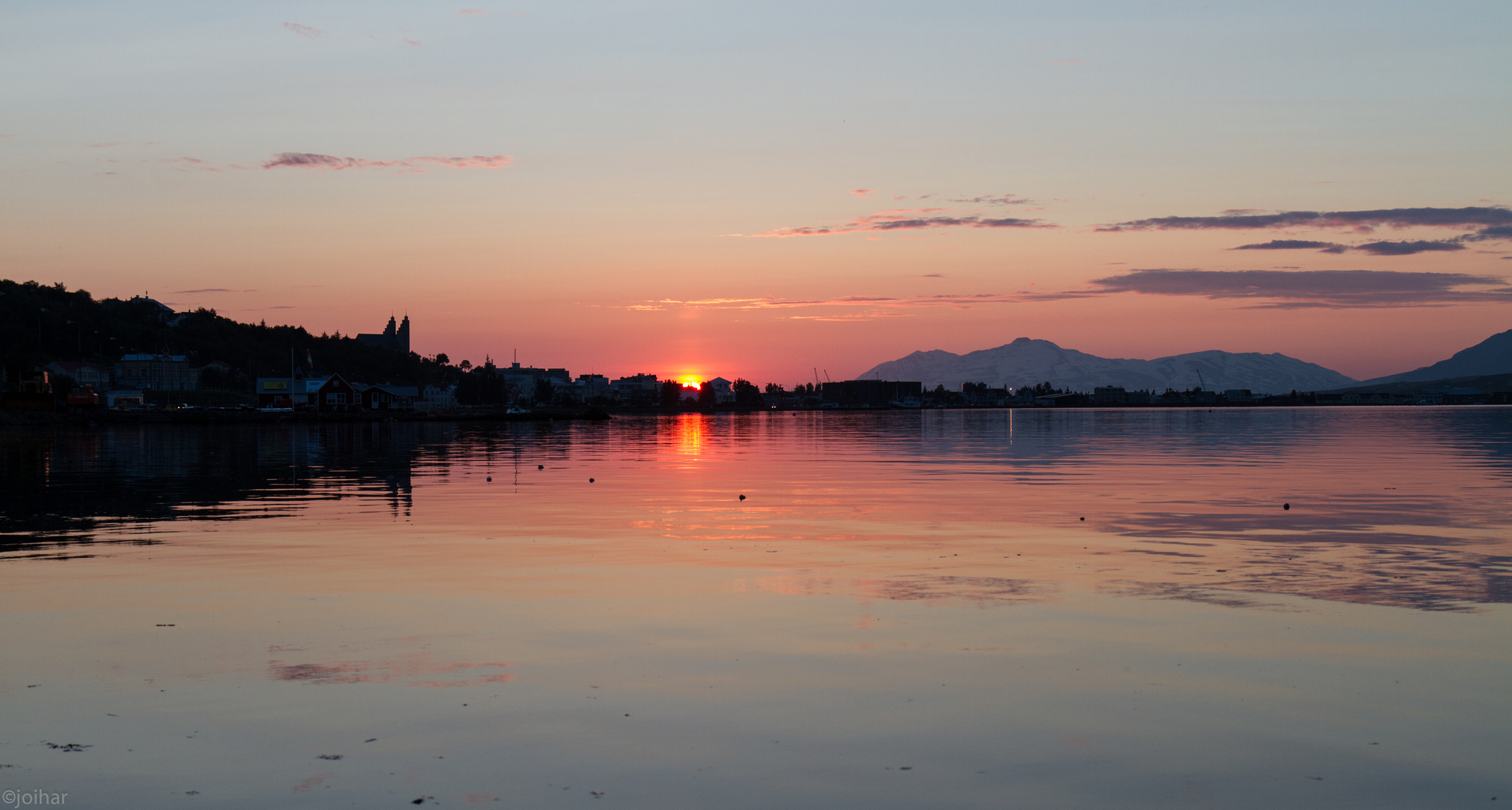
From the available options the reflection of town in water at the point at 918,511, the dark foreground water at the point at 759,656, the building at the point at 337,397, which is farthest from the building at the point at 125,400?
the dark foreground water at the point at 759,656

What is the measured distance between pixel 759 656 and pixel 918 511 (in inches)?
694

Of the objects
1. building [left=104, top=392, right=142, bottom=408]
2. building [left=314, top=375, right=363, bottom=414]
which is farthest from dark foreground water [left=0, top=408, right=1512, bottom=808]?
building [left=104, top=392, right=142, bottom=408]

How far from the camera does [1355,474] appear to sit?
1748 inches

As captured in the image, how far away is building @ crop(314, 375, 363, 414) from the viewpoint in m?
189

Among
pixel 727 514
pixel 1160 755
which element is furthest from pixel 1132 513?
pixel 1160 755

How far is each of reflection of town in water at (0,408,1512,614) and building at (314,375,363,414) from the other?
127 m

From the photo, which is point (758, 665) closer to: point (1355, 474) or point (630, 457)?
point (1355, 474)

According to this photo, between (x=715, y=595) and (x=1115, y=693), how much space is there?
727cm

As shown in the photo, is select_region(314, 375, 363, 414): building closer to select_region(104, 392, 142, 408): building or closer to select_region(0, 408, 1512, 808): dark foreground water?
select_region(104, 392, 142, 408): building

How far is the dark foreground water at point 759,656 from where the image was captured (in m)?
9.09

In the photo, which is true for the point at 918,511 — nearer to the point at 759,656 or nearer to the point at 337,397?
the point at 759,656

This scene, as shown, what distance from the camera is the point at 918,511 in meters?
30.2

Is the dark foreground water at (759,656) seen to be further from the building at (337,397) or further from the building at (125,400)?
the building at (125,400)

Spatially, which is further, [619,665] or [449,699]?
[619,665]
